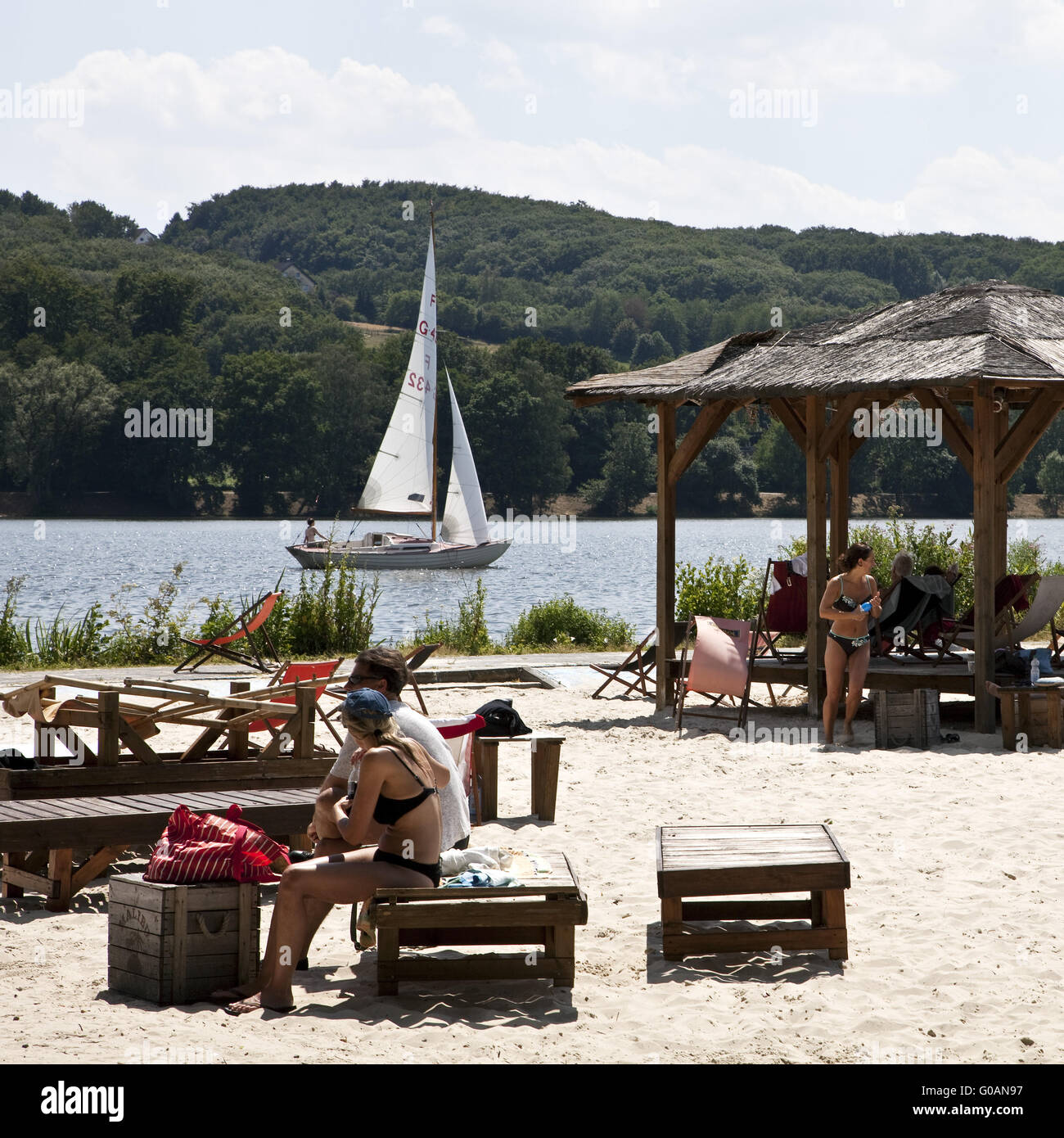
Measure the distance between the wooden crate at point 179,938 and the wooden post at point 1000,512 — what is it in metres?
7.26

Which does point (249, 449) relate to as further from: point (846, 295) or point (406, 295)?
point (846, 295)

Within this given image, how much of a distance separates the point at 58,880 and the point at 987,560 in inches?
268

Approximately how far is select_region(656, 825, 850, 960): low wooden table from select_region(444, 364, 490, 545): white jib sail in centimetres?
3485

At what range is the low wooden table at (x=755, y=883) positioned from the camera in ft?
16.6

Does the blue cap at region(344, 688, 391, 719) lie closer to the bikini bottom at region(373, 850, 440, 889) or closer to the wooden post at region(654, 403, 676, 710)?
the bikini bottom at region(373, 850, 440, 889)

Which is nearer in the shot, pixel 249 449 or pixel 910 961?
pixel 910 961

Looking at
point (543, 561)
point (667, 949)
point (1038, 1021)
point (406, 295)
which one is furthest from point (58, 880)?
point (406, 295)

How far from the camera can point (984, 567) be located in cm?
996

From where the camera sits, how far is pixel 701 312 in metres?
98.8

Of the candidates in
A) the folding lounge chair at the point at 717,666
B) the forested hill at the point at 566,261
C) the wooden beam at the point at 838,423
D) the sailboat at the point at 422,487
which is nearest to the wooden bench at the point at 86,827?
the folding lounge chair at the point at 717,666

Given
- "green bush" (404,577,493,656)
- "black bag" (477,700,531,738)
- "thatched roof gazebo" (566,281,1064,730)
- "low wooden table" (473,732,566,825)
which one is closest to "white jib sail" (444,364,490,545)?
"green bush" (404,577,493,656)

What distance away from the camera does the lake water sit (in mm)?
31875

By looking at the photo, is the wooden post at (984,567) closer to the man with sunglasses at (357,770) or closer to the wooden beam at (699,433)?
→ the wooden beam at (699,433)

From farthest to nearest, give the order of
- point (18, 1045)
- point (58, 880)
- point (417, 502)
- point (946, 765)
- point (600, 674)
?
1. point (417, 502)
2. point (600, 674)
3. point (946, 765)
4. point (58, 880)
5. point (18, 1045)
